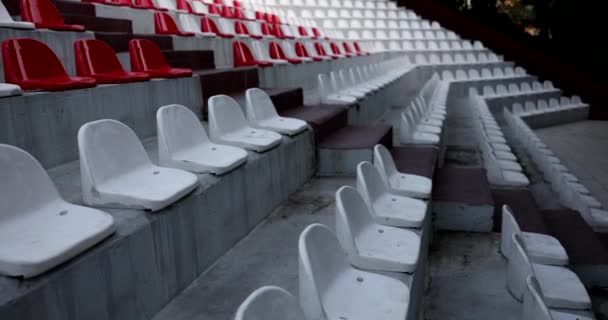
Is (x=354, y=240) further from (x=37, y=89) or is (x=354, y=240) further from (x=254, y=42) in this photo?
(x=254, y=42)

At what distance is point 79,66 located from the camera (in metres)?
2.19

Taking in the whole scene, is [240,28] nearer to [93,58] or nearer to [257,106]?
[257,106]

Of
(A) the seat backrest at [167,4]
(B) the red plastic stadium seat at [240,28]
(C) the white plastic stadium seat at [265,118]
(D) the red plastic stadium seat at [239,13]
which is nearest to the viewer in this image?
(C) the white plastic stadium seat at [265,118]

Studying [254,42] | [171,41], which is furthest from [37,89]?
[254,42]

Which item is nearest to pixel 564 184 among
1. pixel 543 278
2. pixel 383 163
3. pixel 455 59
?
pixel 543 278

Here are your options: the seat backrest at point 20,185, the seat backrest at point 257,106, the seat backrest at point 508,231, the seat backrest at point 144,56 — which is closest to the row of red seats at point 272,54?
the seat backrest at point 144,56

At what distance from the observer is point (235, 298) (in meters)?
1.35

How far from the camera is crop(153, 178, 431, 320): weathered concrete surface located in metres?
1.31

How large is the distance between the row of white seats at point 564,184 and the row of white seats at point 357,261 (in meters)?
2.24

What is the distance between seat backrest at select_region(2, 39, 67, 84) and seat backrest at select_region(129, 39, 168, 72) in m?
0.56

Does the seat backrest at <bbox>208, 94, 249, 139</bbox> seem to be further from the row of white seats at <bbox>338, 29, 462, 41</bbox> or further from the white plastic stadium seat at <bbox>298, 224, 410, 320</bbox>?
the row of white seats at <bbox>338, 29, 462, 41</bbox>

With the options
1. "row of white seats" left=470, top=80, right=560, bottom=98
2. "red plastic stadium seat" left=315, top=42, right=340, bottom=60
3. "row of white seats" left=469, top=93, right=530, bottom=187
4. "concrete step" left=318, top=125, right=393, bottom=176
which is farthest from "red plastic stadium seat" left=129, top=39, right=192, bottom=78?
"row of white seats" left=470, top=80, right=560, bottom=98

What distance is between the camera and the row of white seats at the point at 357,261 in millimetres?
946

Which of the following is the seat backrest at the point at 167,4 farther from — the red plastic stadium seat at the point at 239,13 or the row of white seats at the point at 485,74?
the row of white seats at the point at 485,74
